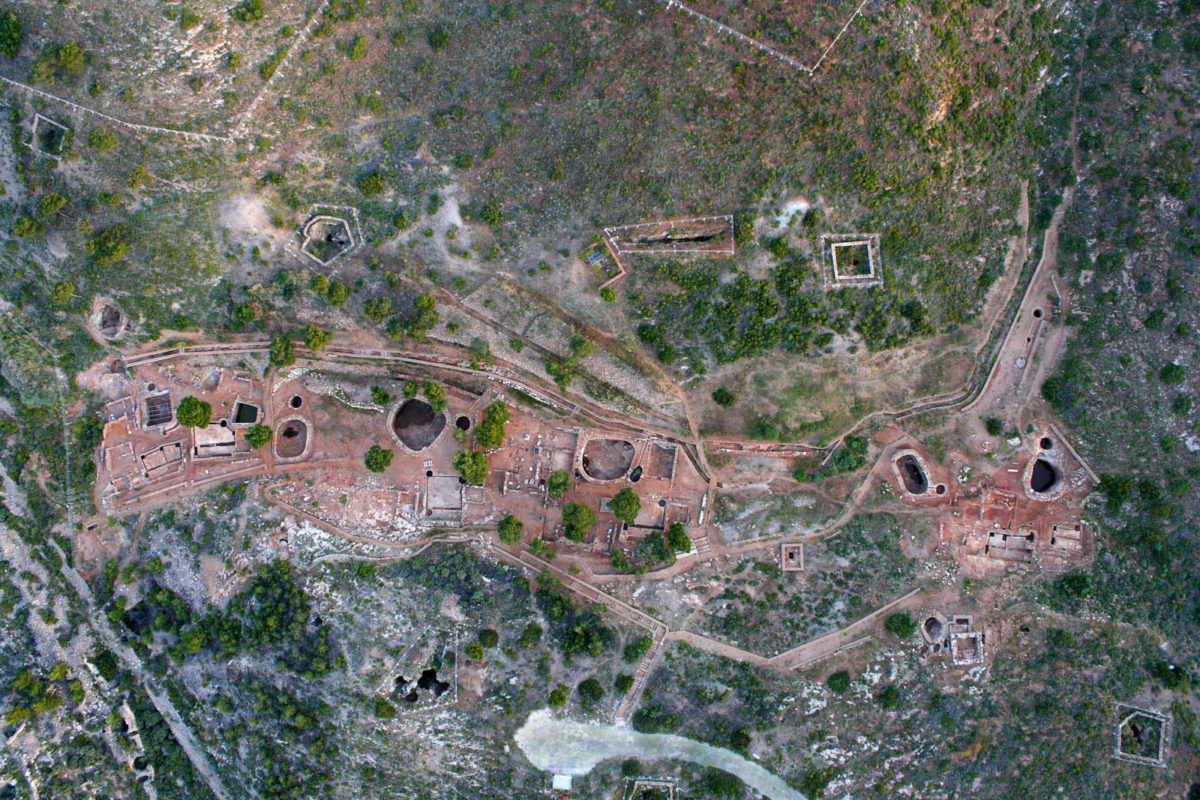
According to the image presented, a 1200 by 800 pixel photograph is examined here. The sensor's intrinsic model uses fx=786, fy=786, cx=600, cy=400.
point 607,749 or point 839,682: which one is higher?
point 839,682

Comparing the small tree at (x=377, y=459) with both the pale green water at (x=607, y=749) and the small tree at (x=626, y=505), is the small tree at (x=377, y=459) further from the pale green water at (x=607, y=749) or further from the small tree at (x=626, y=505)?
the pale green water at (x=607, y=749)

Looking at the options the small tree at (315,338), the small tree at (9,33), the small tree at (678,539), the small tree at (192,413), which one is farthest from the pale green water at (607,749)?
the small tree at (9,33)

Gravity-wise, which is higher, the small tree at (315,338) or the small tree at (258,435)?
the small tree at (315,338)

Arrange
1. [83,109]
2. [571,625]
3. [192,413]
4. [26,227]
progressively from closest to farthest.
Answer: [83,109] < [26,227] < [571,625] < [192,413]

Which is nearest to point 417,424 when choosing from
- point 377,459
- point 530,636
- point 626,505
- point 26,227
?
point 377,459

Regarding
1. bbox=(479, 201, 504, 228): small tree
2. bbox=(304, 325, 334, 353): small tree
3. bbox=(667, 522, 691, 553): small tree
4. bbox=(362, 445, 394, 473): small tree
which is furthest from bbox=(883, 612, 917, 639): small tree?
bbox=(304, 325, 334, 353): small tree

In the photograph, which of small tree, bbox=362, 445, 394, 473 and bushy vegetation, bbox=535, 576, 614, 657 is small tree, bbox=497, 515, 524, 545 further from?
small tree, bbox=362, 445, 394, 473

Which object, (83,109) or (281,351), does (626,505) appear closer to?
(281,351)
